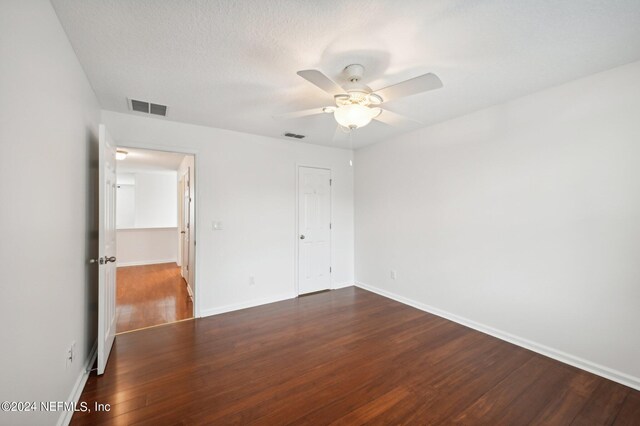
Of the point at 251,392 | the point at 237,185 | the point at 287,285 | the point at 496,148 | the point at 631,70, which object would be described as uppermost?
the point at 631,70

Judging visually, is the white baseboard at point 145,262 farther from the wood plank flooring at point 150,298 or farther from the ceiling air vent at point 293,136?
the ceiling air vent at point 293,136

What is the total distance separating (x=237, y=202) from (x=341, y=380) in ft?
8.41

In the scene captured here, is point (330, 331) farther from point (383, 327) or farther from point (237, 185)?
point (237, 185)

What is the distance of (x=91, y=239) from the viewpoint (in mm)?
2469

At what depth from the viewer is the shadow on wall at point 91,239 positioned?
92.6 inches

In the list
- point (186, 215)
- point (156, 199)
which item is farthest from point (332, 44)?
point (156, 199)

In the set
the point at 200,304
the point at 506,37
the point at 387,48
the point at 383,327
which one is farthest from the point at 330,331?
the point at 506,37

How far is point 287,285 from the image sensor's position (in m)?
4.24

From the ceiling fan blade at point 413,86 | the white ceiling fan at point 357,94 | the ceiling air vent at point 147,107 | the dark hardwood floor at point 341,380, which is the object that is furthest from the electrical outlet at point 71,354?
A: the ceiling fan blade at point 413,86

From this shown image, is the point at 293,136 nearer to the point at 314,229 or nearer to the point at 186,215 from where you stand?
the point at 314,229

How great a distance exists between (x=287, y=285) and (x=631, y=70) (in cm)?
423

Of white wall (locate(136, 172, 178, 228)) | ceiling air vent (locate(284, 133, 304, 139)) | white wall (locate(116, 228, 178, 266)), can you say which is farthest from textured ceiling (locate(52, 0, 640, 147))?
white wall (locate(116, 228, 178, 266))

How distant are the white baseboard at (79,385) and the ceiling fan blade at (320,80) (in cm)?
252

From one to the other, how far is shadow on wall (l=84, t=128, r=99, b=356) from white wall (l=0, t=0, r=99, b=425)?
8.3 inches
